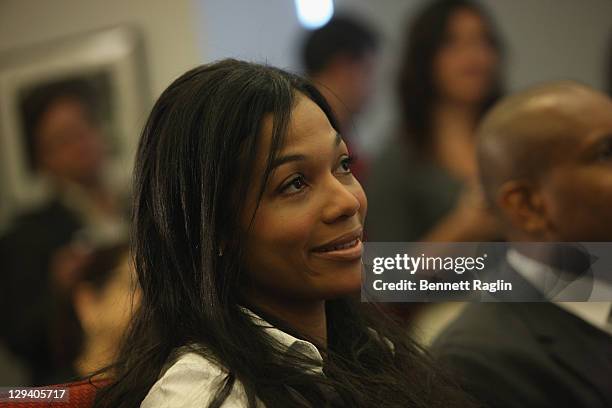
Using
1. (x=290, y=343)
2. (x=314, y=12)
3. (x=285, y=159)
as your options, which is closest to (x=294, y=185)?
(x=285, y=159)

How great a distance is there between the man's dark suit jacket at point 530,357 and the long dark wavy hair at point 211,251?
0.22m

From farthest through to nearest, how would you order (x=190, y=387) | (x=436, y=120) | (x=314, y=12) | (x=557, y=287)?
(x=436, y=120) → (x=314, y=12) → (x=557, y=287) → (x=190, y=387)

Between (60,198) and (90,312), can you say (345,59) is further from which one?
(60,198)

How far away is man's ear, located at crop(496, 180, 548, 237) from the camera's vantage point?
1.35 metres

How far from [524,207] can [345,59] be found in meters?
0.82

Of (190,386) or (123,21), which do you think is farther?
(123,21)

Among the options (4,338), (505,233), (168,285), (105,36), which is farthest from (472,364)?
(105,36)

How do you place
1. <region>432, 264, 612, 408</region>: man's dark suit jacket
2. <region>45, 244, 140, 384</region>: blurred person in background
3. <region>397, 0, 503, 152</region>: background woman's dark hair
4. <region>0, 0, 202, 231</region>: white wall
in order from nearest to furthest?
1. <region>432, 264, 612, 408</region>: man's dark suit jacket
2. <region>45, 244, 140, 384</region>: blurred person in background
3. <region>397, 0, 503, 152</region>: background woman's dark hair
4. <region>0, 0, 202, 231</region>: white wall

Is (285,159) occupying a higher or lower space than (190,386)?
higher

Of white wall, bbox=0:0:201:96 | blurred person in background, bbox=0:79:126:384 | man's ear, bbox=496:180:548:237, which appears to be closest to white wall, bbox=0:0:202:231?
white wall, bbox=0:0:201:96

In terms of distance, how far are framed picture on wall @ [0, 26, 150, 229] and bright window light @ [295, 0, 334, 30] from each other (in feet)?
2.25

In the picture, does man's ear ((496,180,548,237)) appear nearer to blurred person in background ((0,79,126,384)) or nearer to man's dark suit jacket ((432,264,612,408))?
man's dark suit jacket ((432,264,612,408))

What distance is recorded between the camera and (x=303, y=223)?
3.38ft

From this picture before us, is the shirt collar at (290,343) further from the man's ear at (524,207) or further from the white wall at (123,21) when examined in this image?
the white wall at (123,21)
